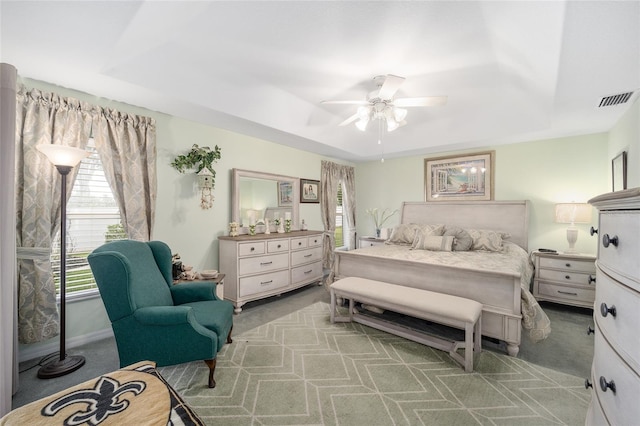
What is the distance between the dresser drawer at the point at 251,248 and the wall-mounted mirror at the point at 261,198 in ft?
1.73

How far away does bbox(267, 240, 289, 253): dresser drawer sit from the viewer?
12.5 ft

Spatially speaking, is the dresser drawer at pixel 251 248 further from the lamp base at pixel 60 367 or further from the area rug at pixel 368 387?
the lamp base at pixel 60 367

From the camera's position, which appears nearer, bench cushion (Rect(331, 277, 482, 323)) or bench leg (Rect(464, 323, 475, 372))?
bench leg (Rect(464, 323, 475, 372))

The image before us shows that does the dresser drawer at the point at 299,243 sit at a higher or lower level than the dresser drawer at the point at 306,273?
higher

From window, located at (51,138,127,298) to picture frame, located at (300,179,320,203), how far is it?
9.48 ft

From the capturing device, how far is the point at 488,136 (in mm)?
4094

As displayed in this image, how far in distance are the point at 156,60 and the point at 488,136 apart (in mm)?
4533

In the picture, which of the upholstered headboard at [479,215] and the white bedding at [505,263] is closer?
the white bedding at [505,263]

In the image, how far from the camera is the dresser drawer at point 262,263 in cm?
350

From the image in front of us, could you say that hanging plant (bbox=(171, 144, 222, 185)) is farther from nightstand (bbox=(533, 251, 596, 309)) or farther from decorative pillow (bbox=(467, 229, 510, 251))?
nightstand (bbox=(533, 251, 596, 309))

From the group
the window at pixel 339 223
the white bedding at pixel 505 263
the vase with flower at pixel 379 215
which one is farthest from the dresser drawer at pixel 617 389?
the window at pixel 339 223

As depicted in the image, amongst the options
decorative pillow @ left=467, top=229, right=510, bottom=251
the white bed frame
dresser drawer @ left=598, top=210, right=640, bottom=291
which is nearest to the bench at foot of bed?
the white bed frame

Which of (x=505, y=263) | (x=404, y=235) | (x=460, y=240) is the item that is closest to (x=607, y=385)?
(x=505, y=263)

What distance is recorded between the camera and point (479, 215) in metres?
4.45
